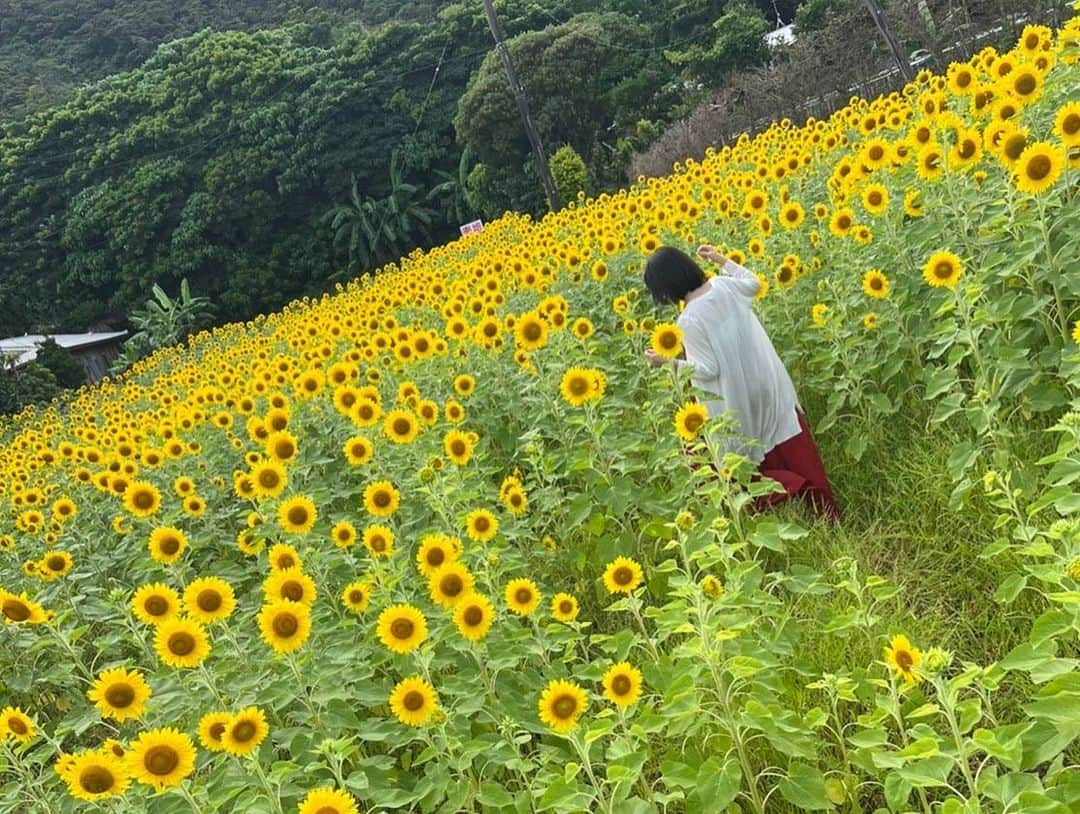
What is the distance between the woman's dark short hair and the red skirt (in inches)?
28.9

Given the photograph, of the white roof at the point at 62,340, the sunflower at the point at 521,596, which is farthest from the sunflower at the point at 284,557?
the white roof at the point at 62,340

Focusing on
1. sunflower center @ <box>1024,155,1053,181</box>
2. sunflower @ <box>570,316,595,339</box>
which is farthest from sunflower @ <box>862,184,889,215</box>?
sunflower @ <box>570,316,595,339</box>

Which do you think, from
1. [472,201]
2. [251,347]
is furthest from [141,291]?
[251,347]

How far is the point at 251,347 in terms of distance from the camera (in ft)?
33.3

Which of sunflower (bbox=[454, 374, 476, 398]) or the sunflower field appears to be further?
sunflower (bbox=[454, 374, 476, 398])

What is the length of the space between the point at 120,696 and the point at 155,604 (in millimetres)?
345

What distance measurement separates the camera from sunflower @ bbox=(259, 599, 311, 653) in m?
2.28

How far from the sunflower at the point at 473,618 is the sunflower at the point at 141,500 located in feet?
7.82

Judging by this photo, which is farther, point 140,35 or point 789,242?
point 140,35

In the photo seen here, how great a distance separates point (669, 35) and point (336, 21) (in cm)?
2499

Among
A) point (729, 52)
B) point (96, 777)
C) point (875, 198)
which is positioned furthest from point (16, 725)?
point (729, 52)

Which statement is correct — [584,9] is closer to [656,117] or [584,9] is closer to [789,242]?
[656,117]

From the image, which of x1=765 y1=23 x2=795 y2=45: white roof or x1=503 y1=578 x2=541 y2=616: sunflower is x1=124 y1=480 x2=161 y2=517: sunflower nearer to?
x1=503 y1=578 x2=541 y2=616: sunflower

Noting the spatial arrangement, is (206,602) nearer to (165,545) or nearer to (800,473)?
(165,545)
